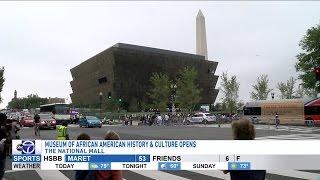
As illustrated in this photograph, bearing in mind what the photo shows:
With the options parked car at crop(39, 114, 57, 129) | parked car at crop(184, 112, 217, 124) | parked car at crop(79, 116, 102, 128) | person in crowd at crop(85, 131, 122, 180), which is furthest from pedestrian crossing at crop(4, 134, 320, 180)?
parked car at crop(184, 112, 217, 124)

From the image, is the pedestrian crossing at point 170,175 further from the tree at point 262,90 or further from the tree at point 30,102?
the tree at point 30,102

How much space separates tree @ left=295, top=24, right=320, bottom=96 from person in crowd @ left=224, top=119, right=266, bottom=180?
60.5m

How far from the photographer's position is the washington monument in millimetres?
131375

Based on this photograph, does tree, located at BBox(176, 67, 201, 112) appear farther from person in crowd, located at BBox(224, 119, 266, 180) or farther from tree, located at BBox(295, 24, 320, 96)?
person in crowd, located at BBox(224, 119, 266, 180)

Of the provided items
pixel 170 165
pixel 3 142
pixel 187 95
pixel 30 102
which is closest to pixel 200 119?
pixel 187 95

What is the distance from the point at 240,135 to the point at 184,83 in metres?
84.3

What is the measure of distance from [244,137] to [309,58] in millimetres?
63794

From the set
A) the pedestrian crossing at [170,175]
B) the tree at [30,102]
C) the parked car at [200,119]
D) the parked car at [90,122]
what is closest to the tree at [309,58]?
the parked car at [200,119]

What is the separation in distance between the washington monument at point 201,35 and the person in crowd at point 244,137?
12672 cm

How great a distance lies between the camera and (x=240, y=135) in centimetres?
567

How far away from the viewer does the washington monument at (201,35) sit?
5172 inches

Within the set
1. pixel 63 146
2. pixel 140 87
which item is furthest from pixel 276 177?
pixel 140 87

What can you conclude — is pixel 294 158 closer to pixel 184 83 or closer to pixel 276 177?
pixel 276 177

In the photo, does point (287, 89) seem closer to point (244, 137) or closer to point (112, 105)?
point (112, 105)
